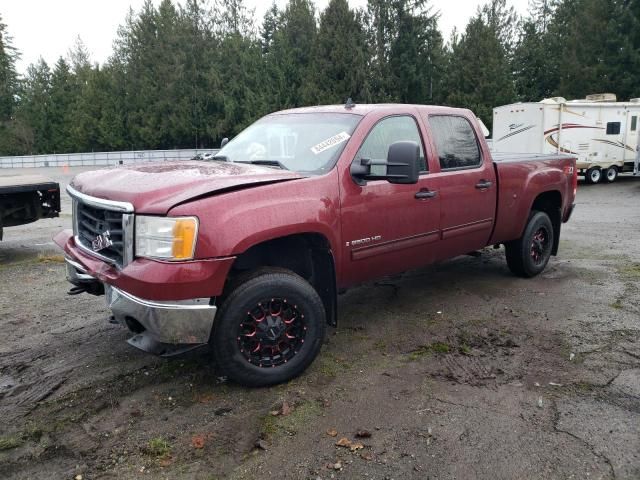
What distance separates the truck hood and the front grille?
0.12 metres

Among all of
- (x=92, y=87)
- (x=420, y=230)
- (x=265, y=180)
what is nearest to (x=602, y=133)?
(x=420, y=230)

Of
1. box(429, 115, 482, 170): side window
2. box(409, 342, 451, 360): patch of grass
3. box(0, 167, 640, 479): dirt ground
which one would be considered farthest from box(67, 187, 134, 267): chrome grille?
box(429, 115, 482, 170): side window

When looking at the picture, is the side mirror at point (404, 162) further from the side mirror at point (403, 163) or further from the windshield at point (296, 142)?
the windshield at point (296, 142)

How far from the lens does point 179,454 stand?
2994 mm

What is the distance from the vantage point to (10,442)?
3.09m

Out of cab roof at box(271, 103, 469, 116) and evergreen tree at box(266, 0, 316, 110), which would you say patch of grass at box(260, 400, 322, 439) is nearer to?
cab roof at box(271, 103, 469, 116)

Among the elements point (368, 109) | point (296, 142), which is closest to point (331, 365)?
point (296, 142)

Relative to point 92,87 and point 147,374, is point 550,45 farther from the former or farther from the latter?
point 147,374

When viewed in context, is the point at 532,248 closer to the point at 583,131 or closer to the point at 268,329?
the point at 268,329

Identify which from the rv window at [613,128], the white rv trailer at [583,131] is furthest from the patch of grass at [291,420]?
the rv window at [613,128]

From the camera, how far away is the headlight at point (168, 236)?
10.5ft

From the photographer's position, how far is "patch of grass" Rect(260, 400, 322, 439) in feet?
10.5

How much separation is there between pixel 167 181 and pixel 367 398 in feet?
6.41

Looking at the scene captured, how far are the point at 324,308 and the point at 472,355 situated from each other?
1280 millimetres
